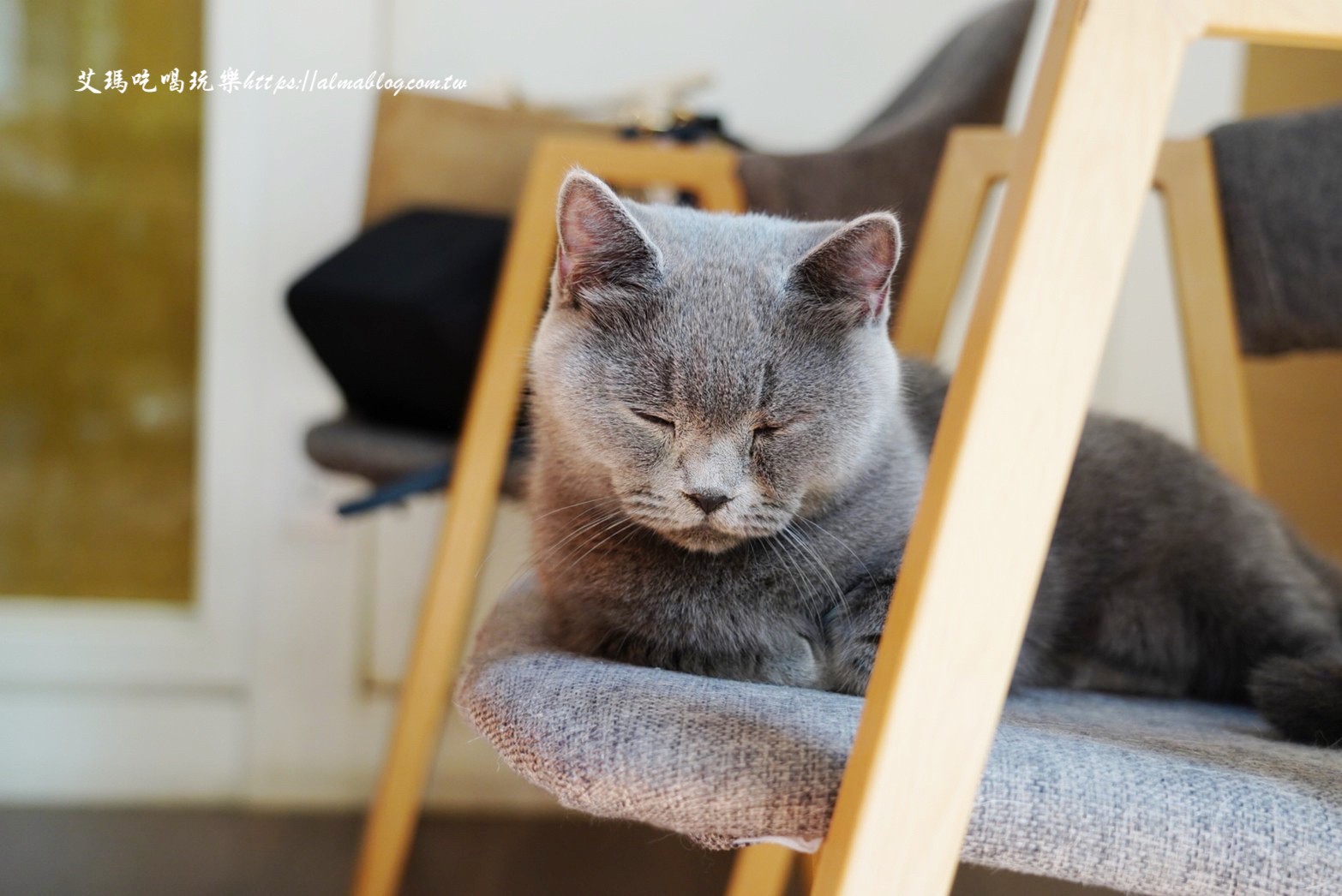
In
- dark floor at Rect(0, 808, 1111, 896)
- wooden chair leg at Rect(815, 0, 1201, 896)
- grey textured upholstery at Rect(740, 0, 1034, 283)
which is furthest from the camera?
dark floor at Rect(0, 808, 1111, 896)

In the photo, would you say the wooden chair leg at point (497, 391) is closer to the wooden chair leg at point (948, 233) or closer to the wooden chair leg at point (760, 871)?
the wooden chair leg at point (948, 233)

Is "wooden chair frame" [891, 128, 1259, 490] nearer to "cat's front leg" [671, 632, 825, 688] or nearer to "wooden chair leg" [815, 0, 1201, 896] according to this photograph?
"cat's front leg" [671, 632, 825, 688]

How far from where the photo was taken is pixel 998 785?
1.54 feet

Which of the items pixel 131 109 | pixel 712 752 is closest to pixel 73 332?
pixel 131 109

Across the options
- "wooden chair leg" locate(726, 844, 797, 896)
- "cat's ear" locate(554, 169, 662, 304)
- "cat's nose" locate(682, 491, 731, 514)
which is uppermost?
"cat's ear" locate(554, 169, 662, 304)

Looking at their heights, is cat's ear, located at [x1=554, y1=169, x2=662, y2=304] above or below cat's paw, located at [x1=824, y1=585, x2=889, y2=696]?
above

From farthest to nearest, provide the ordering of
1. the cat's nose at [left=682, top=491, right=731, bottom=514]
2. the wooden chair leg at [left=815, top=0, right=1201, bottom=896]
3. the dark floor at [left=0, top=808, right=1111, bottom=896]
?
1. the dark floor at [left=0, top=808, right=1111, bottom=896]
2. the cat's nose at [left=682, top=491, right=731, bottom=514]
3. the wooden chair leg at [left=815, top=0, right=1201, bottom=896]

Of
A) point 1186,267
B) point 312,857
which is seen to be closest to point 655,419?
point 1186,267

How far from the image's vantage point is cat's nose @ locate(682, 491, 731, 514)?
607 millimetres

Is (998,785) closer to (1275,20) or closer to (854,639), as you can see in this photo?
(854,639)

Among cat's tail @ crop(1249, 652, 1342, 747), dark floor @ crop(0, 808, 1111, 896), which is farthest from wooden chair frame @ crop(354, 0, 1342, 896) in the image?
dark floor @ crop(0, 808, 1111, 896)

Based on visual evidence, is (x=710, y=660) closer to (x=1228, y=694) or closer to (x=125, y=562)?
(x=1228, y=694)

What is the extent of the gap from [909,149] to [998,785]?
78cm

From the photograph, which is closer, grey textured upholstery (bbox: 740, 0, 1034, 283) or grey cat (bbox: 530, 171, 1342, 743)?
grey cat (bbox: 530, 171, 1342, 743)
